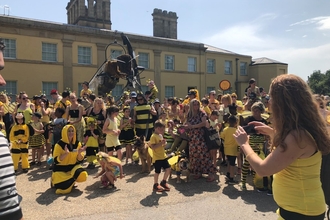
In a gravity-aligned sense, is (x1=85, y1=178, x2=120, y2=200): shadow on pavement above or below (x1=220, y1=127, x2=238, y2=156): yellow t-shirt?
below

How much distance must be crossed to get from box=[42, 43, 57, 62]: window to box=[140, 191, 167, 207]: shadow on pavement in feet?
59.7

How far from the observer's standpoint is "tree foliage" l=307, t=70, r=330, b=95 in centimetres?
4700

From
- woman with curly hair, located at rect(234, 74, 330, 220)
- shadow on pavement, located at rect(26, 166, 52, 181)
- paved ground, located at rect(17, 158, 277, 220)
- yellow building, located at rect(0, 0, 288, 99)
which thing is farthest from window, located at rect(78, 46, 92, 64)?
woman with curly hair, located at rect(234, 74, 330, 220)

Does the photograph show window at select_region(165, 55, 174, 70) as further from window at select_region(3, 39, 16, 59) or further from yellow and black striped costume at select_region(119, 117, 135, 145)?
yellow and black striped costume at select_region(119, 117, 135, 145)

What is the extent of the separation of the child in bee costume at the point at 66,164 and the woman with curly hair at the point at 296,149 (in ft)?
13.1

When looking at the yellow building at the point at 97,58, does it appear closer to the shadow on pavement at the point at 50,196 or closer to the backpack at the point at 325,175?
the shadow on pavement at the point at 50,196

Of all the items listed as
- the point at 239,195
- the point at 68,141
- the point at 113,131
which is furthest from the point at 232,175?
the point at 68,141

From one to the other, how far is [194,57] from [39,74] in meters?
15.0

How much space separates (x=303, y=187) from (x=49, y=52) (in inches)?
835

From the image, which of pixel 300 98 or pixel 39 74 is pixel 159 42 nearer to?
pixel 39 74


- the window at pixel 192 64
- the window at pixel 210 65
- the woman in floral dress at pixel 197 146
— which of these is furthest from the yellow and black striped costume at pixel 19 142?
the window at pixel 210 65

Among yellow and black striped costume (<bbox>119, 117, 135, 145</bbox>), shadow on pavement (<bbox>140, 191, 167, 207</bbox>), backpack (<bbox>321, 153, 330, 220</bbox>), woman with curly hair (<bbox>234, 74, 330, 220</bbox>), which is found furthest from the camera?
yellow and black striped costume (<bbox>119, 117, 135, 145</bbox>)

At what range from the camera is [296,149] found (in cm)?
185

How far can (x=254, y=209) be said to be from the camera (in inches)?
172
